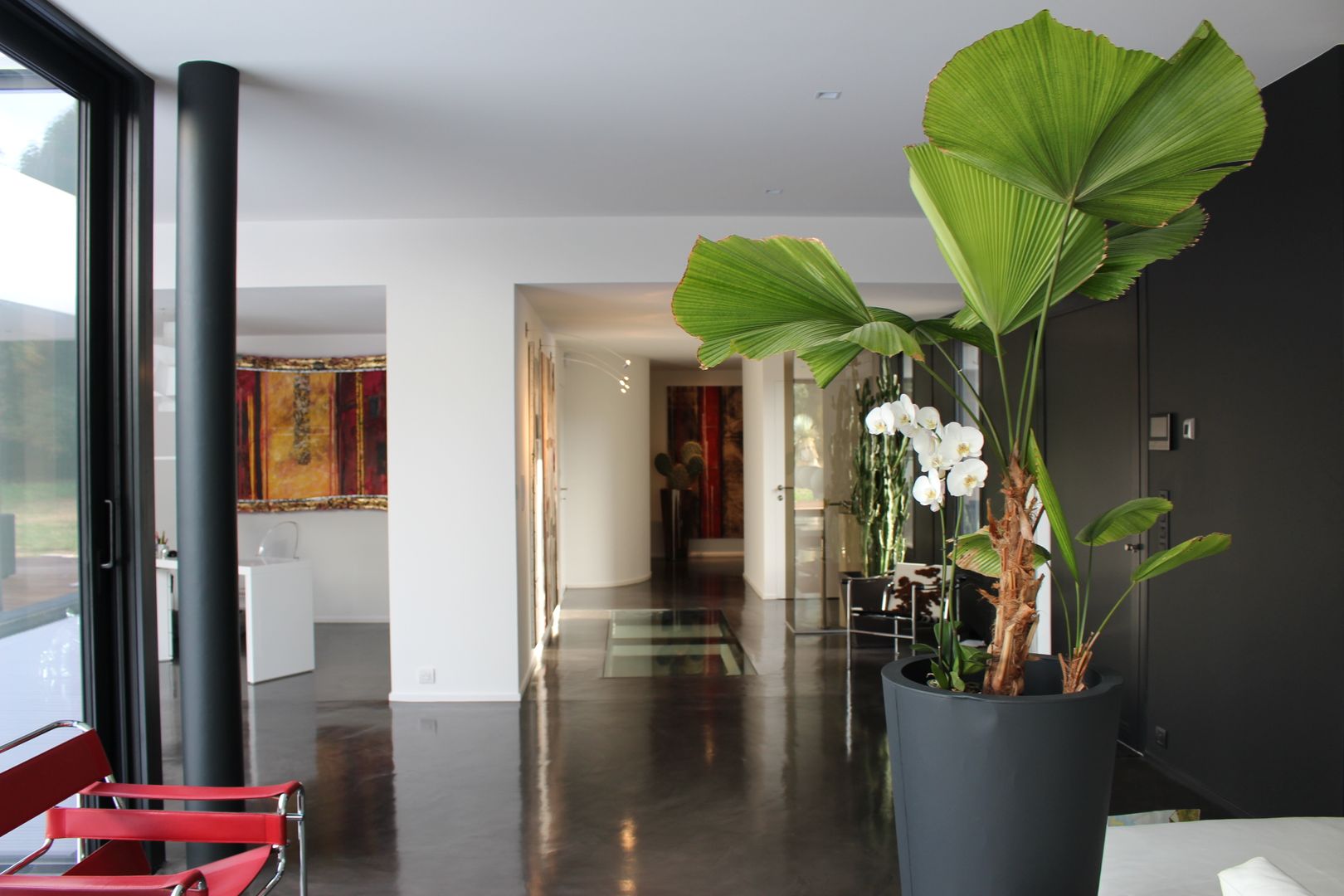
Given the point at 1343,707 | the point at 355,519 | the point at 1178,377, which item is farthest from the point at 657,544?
the point at 1343,707

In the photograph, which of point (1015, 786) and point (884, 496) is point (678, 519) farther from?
point (1015, 786)

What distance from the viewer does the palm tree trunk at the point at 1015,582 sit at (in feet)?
5.35

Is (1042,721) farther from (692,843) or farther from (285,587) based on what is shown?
(285,587)

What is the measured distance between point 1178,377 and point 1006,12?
194 centimetres

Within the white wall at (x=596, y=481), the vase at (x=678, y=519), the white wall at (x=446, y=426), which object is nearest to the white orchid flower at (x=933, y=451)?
the white wall at (x=446, y=426)

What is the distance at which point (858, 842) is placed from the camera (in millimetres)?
3631

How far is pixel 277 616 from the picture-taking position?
653 cm

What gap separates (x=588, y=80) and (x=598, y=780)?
2.96m

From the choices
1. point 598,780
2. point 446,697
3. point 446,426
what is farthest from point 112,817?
point 446,426

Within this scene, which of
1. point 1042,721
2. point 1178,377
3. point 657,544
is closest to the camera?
point 1042,721

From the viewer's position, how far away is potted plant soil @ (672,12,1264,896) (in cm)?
140

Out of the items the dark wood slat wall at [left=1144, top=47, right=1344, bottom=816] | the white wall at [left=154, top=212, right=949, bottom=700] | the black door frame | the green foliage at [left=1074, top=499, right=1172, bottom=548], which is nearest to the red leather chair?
the black door frame

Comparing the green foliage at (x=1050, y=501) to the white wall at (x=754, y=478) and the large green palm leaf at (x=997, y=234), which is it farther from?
the white wall at (x=754, y=478)

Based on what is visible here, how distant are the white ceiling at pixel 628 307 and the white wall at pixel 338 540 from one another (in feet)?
6.24
